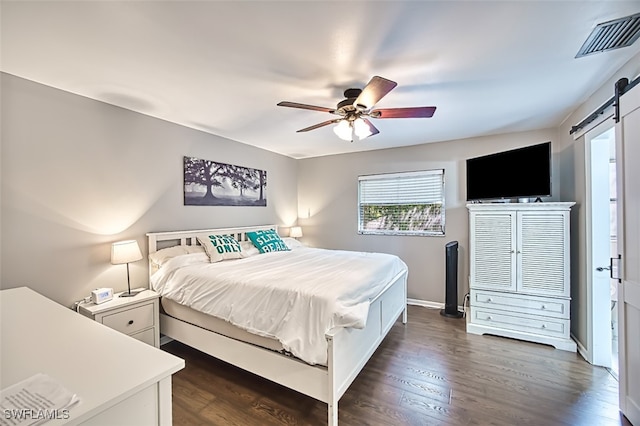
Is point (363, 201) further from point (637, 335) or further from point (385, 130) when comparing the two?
point (637, 335)

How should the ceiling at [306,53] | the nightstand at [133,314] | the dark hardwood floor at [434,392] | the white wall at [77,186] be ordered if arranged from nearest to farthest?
the ceiling at [306,53] < the dark hardwood floor at [434,392] < the white wall at [77,186] < the nightstand at [133,314]

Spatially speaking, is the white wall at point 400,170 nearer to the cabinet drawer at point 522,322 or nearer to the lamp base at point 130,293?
the cabinet drawer at point 522,322

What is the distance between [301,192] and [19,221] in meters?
3.97

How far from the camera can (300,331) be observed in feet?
6.37

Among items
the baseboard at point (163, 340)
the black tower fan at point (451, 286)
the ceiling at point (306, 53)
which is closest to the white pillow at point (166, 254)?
the baseboard at point (163, 340)

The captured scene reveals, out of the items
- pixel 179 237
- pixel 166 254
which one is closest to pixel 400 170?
pixel 179 237

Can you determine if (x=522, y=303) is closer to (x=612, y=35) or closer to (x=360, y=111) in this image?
(x=612, y=35)

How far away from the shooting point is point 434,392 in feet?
7.45

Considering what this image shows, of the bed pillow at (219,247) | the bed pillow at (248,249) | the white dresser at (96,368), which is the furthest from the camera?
the bed pillow at (248,249)

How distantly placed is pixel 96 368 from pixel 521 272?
12.7ft

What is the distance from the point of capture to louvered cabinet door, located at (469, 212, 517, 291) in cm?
329

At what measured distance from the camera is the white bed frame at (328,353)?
184 centimetres

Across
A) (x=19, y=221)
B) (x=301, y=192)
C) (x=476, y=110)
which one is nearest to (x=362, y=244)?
(x=301, y=192)

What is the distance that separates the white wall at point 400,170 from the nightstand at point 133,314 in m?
3.17
